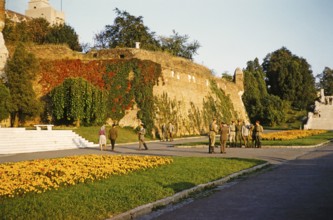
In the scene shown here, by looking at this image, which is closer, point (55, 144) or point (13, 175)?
point (13, 175)

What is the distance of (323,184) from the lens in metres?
9.92

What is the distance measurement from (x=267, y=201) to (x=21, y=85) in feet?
97.0

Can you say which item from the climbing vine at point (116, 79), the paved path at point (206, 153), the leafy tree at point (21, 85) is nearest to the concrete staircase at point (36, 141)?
the paved path at point (206, 153)

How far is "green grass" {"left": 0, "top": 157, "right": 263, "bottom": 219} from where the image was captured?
6.54 m

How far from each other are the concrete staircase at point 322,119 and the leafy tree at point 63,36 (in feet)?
116

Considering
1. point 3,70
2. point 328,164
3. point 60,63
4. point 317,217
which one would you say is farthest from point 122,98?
point 317,217

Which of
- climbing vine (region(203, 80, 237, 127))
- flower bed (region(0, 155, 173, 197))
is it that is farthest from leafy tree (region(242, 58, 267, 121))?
flower bed (region(0, 155, 173, 197))

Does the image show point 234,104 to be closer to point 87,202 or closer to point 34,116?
point 34,116

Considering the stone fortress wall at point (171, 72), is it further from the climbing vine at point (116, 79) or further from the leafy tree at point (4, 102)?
the leafy tree at point (4, 102)

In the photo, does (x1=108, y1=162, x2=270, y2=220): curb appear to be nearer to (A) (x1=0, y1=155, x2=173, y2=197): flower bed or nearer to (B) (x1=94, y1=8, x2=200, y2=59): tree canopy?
(A) (x1=0, y1=155, x2=173, y2=197): flower bed

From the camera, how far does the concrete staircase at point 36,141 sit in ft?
72.6

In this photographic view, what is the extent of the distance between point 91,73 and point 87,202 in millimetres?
31511

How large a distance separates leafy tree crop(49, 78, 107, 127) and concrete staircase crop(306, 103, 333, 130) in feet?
111

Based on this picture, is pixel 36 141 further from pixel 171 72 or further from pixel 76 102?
pixel 171 72
